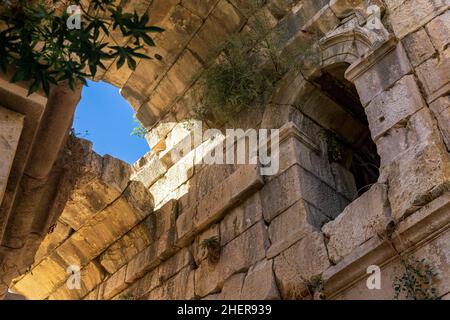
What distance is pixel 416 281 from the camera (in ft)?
12.8

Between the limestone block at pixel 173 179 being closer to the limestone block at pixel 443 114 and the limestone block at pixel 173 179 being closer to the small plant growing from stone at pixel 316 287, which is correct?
the small plant growing from stone at pixel 316 287

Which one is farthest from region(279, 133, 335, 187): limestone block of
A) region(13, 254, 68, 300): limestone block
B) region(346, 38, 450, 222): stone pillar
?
region(13, 254, 68, 300): limestone block

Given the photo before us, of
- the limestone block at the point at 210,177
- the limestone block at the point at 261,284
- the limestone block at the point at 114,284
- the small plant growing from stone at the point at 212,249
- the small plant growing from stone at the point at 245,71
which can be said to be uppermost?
the small plant growing from stone at the point at 245,71

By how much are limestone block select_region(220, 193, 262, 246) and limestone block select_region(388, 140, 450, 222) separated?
58.2 inches

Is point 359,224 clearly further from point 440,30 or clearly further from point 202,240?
point 202,240

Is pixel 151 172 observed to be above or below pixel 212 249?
above

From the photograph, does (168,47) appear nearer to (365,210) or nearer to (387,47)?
(387,47)

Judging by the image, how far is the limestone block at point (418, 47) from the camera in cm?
490

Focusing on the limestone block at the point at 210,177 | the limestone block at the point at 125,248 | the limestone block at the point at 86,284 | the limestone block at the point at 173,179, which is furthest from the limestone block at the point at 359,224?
the limestone block at the point at 86,284

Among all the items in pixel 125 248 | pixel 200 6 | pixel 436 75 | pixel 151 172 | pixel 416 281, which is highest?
pixel 200 6

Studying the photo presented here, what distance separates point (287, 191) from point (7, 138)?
258 cm

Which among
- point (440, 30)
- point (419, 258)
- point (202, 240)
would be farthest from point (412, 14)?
point (202, 240)

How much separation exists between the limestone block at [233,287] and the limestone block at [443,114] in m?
1.99

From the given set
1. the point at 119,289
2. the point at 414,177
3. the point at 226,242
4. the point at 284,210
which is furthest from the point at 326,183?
the point at 119,289
